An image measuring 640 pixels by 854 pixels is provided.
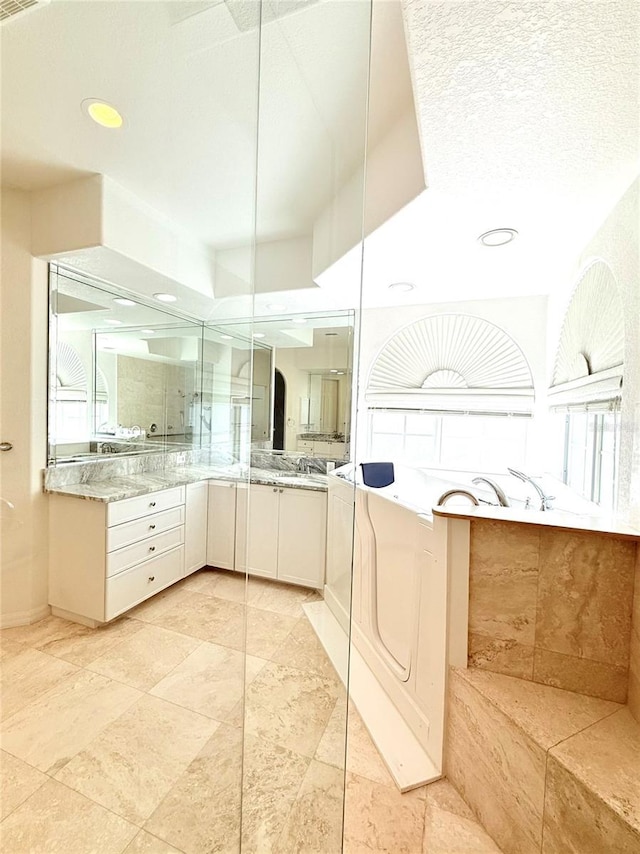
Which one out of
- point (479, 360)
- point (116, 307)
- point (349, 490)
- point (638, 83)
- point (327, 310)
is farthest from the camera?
point (479, 360)

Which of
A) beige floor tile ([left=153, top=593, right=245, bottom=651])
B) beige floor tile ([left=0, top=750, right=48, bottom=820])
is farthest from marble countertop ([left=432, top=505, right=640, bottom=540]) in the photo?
beige floor tile ([left=0, top=750, right=48, bottom=820])

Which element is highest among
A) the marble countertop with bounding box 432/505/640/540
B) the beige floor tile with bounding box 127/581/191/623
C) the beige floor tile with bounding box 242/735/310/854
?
A: the marble countertop with bounding box 432/505/640/540

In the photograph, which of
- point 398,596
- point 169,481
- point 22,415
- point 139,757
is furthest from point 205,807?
point 22,415

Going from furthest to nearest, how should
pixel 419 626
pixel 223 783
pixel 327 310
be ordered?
pixel 327 310
pixel 419 626
pixel 223 783

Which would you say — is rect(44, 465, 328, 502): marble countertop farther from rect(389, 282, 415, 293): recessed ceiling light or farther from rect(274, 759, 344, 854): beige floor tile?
rect(389, 282, 415, 293): recessed ceiling light

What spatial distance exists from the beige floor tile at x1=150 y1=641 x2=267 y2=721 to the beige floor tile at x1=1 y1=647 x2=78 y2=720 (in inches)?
20.9

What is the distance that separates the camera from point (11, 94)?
143 centimetres

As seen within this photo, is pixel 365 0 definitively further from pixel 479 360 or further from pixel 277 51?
pixel 479 360

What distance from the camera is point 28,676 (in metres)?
1.70

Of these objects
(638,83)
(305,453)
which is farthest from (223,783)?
(638,83)

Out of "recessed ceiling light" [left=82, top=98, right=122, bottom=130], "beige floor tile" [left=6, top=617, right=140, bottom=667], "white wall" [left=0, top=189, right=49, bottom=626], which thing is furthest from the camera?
"white wall" [left=0, top=189, right=49, bottom=626]

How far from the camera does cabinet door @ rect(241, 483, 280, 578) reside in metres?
2.46

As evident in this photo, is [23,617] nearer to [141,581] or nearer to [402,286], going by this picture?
[141,581]

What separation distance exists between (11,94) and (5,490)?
198 cm
